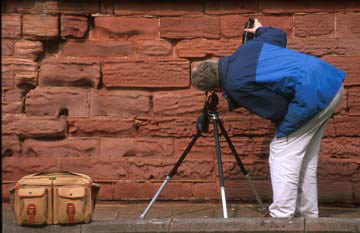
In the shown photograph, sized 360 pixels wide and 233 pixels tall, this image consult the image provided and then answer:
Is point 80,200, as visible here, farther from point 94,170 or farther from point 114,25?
point 114,25

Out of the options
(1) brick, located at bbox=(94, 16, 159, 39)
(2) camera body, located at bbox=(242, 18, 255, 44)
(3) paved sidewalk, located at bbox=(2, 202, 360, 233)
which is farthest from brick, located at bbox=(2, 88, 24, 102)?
(2) camera body, located at bbox=(242, 18, 255, 44)

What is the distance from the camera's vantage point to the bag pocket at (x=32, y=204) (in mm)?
6887

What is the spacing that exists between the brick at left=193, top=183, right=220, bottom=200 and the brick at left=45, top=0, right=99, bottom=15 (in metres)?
2.07

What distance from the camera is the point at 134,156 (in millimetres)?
8453

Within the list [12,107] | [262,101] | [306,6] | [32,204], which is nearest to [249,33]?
[262,101]

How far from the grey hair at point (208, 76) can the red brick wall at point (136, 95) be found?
1.38 meters

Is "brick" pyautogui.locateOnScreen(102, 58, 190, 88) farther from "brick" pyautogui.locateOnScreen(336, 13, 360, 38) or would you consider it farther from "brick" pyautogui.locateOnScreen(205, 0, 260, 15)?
"brick" pyautogui.locateOnScreen(336, 13, 360, 38)

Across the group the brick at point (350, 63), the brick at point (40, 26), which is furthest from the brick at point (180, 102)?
the brick at point (350, 63)

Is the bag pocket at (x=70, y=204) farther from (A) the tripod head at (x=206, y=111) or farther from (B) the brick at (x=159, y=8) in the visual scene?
(B) the brick at (x=159, y=8)

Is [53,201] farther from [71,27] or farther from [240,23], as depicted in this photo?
[240,23]

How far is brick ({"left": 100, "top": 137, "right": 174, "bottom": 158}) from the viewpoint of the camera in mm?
8422

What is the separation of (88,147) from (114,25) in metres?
1.27

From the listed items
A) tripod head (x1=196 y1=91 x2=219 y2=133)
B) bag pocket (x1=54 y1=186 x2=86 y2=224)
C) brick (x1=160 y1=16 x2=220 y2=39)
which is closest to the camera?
bag pocket (x1=54 y1=186 x2=86 y2=224)

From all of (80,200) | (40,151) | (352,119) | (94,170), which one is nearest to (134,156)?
(94,170)
